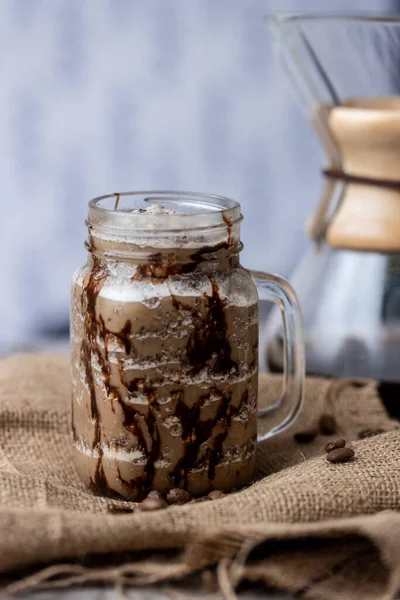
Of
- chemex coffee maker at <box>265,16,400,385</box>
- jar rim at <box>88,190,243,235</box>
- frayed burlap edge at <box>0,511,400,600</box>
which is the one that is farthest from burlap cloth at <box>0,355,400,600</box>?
chemex coffee maker at <box>265,16,400,385</box>

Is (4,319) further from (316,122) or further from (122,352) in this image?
(122,352)

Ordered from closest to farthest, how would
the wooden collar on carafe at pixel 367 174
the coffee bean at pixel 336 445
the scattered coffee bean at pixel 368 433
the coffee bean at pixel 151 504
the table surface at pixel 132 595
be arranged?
Answer: 1. the table surface at pixel 132 595
2. the coffee bean at pixel 151 504
3. the coffee bean at pixel 336 445
4. the scattered coffee bean at pixel 368 433
5. the wooden collar on carafe at pixel 367 174

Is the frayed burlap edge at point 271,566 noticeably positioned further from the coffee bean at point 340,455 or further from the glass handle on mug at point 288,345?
the glass handle on mug at point 288,345

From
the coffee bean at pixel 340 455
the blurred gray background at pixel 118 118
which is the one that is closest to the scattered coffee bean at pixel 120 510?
the coffee bean at pixel 340 455

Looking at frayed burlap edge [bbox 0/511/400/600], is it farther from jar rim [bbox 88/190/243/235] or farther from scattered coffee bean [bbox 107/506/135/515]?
jar rim [bbox 88/190/243/235]

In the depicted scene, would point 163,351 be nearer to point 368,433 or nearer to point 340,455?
point 340,455

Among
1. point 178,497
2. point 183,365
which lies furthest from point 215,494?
point 183,365

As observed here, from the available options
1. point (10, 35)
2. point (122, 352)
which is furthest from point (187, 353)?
point (10, 35)
